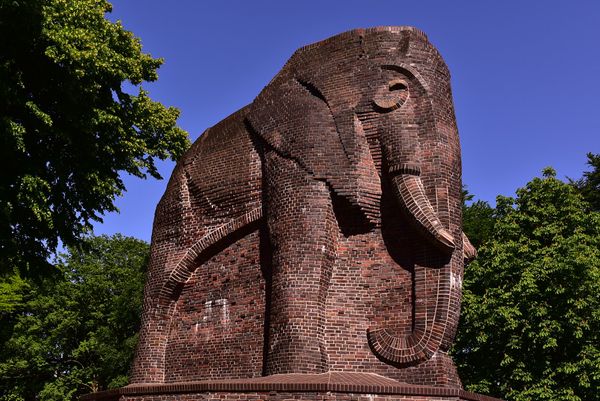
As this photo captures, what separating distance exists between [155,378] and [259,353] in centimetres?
218

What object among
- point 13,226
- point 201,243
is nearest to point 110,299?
point 13,226

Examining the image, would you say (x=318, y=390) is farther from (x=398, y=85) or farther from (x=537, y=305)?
(x=537, y=305)

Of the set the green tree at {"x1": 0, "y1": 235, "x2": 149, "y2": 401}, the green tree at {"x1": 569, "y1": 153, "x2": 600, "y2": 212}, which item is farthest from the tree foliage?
the green tree at {"x1": 0, "y1": 235, "x2": 149, "y2": 401}

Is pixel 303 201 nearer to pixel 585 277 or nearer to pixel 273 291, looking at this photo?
pixel 273 291

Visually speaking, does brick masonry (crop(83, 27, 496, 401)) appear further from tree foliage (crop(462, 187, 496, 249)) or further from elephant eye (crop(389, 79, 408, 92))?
tree foliage (crop(462, 187, 496, 249))

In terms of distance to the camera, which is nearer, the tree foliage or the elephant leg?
the elephant leg

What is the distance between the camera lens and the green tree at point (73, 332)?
111 feet

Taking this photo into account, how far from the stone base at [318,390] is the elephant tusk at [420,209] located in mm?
2079

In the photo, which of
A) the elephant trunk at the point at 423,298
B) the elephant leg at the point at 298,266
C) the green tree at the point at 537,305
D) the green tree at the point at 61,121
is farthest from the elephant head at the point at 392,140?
the green tree at the point at 537,305

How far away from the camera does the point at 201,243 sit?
12.4 m

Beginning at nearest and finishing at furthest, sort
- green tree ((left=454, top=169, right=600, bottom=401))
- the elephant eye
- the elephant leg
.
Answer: the elephant leg
the elephant eye
green tree ((left=454, top=169, right=600, bottom=401))

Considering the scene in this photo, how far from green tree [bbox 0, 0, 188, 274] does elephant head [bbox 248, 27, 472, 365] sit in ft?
18.6

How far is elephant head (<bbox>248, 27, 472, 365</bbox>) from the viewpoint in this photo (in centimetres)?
1054

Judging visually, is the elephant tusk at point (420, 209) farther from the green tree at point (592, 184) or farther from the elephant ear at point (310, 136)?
the green tree at point (592, 184)
